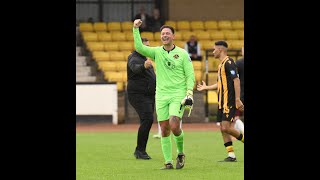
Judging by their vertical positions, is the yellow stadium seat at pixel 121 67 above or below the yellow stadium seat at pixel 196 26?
below

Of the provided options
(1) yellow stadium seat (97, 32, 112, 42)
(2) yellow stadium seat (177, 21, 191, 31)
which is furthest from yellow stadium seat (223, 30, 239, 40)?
(1) yellow stadium seat (97, 32, 112, 42)

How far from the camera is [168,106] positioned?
13.9 m

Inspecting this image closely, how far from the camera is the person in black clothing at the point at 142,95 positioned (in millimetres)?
16359

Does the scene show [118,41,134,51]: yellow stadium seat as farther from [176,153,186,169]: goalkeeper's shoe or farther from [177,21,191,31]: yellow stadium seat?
[176,153,186,169]: goalkeeper's shoe

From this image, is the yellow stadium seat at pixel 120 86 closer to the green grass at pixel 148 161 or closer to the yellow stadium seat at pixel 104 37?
the yellow stadium seat at pixel 104 37

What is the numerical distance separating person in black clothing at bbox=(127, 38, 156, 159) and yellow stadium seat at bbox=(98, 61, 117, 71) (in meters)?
14.2

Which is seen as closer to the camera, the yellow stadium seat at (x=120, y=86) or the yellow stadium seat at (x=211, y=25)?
the yellow stadium seat at (x=120, y=86)

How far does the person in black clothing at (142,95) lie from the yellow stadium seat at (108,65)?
14.2m

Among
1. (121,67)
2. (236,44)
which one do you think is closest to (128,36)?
(121,67)

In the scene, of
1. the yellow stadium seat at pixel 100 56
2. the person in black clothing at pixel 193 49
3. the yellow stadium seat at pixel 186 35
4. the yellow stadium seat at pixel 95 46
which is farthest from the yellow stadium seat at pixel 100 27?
the person in black clothing at pixel 193 49
